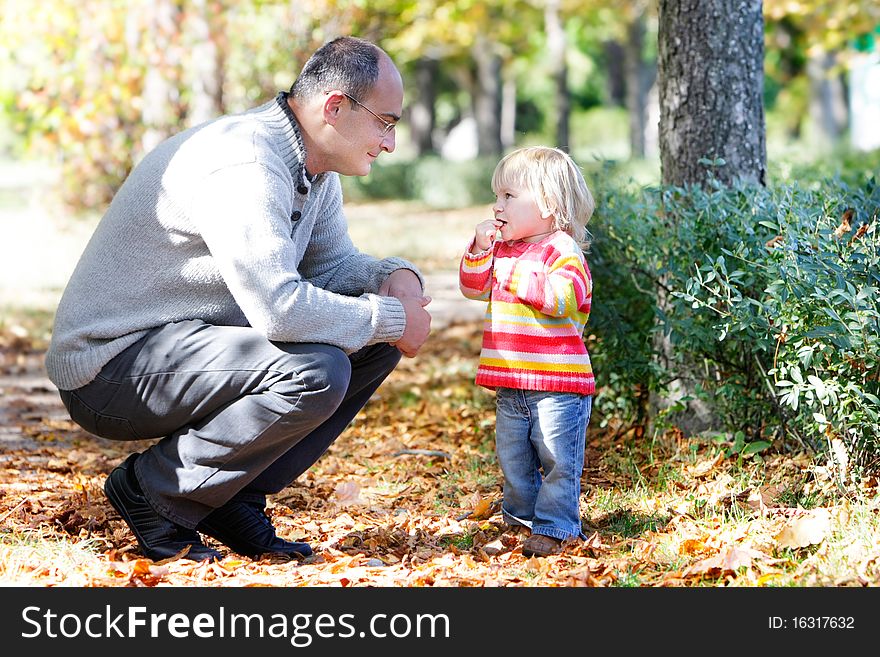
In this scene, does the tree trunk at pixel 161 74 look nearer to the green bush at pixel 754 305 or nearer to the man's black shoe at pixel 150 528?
the green bush at pixel 754 305

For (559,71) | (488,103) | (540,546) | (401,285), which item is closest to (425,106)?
(488,103)

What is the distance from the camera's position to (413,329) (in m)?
3.56

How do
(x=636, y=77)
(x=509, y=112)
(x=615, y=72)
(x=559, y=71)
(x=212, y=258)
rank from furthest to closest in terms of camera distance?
(x=615, y=72)
(x=509, y=112)
(x=636, y=77)
(x=559, y=71)
(x=212, y=258)

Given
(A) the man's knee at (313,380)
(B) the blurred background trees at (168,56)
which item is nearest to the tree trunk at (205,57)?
(B) the blurred background trees at (168,56)

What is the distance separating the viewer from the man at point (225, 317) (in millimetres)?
3260

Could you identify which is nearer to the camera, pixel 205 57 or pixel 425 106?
pixel 205 57

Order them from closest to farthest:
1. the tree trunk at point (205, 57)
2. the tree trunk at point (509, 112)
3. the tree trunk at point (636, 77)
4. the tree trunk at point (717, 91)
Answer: the tree trunk at point (717, 91) → the tree trunk at point (205, 57) → the tree trunk at point (636, 77) → the tree trunk at point (509, 112)

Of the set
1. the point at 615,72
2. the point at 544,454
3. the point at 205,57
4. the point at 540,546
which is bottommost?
the point at 540,546

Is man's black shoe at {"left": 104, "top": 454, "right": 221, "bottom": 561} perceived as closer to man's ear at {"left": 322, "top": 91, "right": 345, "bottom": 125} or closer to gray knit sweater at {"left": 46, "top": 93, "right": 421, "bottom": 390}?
gray knit sweater at {"left": 46, "top": 93, "right": 421, "bottom": 390}

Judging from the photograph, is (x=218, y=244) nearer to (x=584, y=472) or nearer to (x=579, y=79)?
(x=584, y=472)

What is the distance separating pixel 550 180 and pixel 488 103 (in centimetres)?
2271

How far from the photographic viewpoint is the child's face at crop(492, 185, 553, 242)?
3.57m

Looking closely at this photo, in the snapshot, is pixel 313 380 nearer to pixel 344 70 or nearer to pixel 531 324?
pixel 531 324
